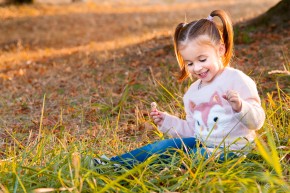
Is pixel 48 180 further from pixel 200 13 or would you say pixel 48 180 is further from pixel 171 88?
pixel 200 13

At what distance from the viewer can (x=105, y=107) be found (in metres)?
5.09

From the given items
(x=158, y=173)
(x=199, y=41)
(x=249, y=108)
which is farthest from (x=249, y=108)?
(x=158, y=173)

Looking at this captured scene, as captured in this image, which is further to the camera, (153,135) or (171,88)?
(171,88)

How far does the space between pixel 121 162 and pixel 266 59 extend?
3.42 m

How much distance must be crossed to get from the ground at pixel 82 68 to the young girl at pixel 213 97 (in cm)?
90

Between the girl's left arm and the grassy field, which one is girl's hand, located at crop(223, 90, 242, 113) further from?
the grassy field

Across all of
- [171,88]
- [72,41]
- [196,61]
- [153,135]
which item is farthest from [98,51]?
[196,61]

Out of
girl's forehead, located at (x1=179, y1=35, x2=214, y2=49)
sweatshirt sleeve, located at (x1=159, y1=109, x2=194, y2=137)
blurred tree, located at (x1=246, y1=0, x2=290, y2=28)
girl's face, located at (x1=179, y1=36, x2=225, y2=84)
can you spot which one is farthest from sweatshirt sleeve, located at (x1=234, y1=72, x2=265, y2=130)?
blurred tree, located at (x1=246, y1=0, x2=290, y2=28)

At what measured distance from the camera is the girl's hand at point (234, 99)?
296 centimetres

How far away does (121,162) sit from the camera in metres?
3.13

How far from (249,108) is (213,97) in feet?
1.02

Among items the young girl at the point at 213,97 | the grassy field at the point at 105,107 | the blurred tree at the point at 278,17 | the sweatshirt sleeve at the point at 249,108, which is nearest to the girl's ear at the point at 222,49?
the young girl at the point at 213,97

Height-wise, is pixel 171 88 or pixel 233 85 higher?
pixel 233 85

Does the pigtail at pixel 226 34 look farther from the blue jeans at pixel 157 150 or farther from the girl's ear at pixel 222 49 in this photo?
the blue jeans at pixel 157 150
